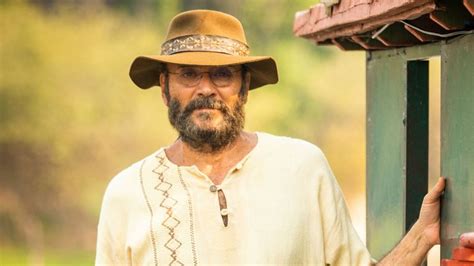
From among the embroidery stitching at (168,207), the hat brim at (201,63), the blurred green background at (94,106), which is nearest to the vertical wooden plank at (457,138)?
the hat brim at (201,63)

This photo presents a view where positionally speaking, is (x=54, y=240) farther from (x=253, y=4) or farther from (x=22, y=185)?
(x=253, y=4)

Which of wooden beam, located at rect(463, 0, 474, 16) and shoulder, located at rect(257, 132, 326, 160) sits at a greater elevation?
wooden beam, located at rect(463, 0, 474, 16)

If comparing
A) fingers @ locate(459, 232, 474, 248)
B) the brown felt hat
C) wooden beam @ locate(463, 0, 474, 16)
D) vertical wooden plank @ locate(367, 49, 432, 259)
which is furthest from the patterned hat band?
fingers @ locate(459, 232, 474, 248)

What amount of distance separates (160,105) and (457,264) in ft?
50.7

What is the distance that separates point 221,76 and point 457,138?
0.91 metres

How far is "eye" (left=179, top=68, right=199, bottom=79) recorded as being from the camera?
18.3ft

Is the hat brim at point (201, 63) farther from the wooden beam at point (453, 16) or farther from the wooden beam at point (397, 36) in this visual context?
the wooden beam at point (453, 16)

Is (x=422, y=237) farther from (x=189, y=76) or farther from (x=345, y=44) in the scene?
(x=345, y=44)

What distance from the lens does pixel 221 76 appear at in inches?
219

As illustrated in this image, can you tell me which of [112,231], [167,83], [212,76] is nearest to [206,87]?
[212,76]

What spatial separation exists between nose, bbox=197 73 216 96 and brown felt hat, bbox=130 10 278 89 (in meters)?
0.08

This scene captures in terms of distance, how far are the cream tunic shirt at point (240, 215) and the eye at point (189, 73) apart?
0.35 meters

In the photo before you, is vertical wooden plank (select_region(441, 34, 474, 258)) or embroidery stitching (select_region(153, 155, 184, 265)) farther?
embroidery stitching (select_region(153, 155, 184, 265))

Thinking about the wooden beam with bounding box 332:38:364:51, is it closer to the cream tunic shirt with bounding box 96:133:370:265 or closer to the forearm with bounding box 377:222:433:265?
Result: the cream tunic shirt with bounding box 96:133:370:265
